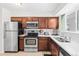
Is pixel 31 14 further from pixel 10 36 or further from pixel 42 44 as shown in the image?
pixel 10 36

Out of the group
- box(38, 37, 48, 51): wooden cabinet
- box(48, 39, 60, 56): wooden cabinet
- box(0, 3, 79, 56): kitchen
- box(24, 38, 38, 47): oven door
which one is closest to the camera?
box(48, 39, 60, 56): wooden cabinet

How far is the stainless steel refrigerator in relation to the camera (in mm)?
6438

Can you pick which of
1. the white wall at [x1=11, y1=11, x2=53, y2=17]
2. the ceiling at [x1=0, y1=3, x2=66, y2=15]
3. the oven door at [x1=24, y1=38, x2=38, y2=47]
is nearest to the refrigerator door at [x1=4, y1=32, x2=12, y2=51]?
the oven door at [x1=24, y1=38, x2=38, y2=47]

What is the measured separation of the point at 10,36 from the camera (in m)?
6.46

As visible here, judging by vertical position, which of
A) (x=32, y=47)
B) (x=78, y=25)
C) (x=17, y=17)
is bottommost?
(x=32, y=47)

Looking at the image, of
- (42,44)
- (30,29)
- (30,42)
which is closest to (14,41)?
(30,42)

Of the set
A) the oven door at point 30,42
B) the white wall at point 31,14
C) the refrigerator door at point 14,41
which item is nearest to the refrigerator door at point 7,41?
the refrigerator door at point 14,41

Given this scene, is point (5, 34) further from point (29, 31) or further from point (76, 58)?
point (76, 58)

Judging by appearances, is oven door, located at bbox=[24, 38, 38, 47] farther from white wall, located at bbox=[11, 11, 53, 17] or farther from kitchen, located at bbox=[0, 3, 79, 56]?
white wall, located at bbox=[11, 11, 53, 17]

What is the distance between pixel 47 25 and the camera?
7645 mm

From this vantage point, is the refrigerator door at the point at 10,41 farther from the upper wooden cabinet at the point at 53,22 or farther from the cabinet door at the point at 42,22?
the upper wooden cabinet at the point at 53,22

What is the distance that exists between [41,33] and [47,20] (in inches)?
Answer: 31.3

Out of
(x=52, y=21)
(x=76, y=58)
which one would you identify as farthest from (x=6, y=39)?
(x=76, y=58)

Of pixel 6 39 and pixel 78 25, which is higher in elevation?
pixel 78 25
